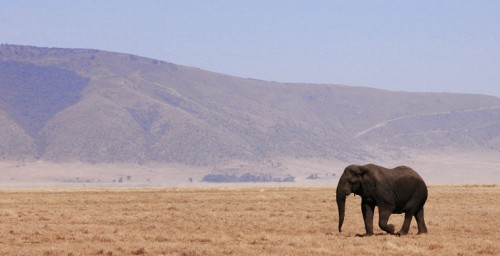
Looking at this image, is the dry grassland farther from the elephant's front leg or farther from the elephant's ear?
the elephant's ear

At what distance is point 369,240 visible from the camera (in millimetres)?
28359

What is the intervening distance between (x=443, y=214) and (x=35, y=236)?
2091 cm

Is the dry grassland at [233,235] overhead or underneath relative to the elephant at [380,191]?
underneath

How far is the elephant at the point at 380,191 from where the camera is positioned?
30.2 meters

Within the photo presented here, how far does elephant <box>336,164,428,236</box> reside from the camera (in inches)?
1191

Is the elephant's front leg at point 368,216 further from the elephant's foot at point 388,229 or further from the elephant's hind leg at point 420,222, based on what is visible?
the elephant's hind leg at point 420,222

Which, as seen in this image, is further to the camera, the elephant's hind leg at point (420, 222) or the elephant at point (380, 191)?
the elephant's hind leg at point (420, 222)

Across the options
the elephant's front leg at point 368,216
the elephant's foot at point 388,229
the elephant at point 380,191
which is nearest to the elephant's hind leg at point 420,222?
the elephant at point 380,191

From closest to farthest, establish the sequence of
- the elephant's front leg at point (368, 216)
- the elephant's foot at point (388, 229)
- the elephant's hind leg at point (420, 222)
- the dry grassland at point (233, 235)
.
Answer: the dry grassland at point (233, 235) → the elephant's front leg at point (368, 216) → the elephant's foot at point (388, 229) → the elephant's hind leg at point (420, 222)

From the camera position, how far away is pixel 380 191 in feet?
99.3

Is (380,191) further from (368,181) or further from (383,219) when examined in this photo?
(383,219)

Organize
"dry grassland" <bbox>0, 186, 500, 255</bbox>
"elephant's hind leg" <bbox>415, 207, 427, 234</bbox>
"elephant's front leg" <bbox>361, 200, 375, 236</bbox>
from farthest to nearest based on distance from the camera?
"elephant's hind leg" <bbox>415, 207, 427, 234</bbox> → "elephant's front leg" <bbox>361, 200, 375, 236</bbox> → "dry grassland" <bbox>0, 186, 500, 255</bbox>

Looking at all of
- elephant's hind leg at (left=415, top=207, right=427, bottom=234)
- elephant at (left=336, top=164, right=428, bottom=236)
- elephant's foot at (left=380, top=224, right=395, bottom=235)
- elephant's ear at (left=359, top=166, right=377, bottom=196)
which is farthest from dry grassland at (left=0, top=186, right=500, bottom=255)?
elephant's ear at (left=359, top=166, right=377, bottom=196)

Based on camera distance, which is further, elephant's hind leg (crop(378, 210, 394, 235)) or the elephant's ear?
the elephant's ear
